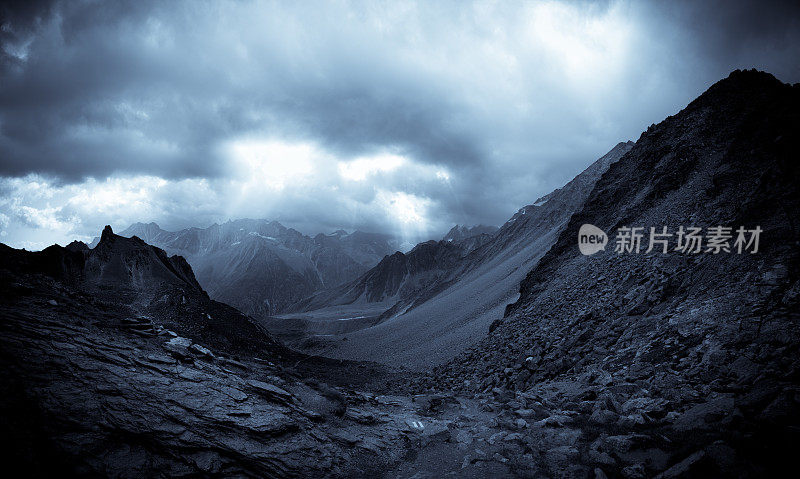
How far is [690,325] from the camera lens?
1211 cm

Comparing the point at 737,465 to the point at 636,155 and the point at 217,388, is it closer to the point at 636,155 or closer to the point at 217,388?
the point at 217,388

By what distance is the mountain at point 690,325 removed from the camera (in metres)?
7.46

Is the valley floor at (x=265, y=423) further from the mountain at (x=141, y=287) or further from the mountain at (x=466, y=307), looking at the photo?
the mountain at (x=466, y=307)

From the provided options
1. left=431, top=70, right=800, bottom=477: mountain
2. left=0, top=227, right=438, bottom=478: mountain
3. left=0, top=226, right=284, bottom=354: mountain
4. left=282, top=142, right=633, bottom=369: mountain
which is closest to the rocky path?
left=0, top=227, right=438, bottom=478: mountain

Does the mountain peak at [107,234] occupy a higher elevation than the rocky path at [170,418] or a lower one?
higher

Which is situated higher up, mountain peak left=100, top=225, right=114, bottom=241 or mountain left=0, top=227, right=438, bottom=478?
mountain peak left=100, top=225, right=114, bottom=241

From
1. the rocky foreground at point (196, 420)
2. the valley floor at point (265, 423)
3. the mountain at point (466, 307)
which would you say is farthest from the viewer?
the mountain at point (466, 307)

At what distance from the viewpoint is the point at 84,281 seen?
85.4ft

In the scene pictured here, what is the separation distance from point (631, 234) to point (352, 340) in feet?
185

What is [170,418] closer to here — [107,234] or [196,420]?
[196,420]

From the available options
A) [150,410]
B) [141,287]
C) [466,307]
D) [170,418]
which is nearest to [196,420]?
[170,418]

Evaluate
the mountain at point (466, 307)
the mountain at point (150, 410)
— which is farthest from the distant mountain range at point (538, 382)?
the mountain at point (466, 307)

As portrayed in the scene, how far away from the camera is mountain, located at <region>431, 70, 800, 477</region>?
746cm

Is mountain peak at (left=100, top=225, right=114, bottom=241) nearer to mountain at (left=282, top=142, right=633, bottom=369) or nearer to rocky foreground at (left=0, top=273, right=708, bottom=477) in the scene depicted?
rocky foreground at (left=0, top=273, right=708, bottom=477)
